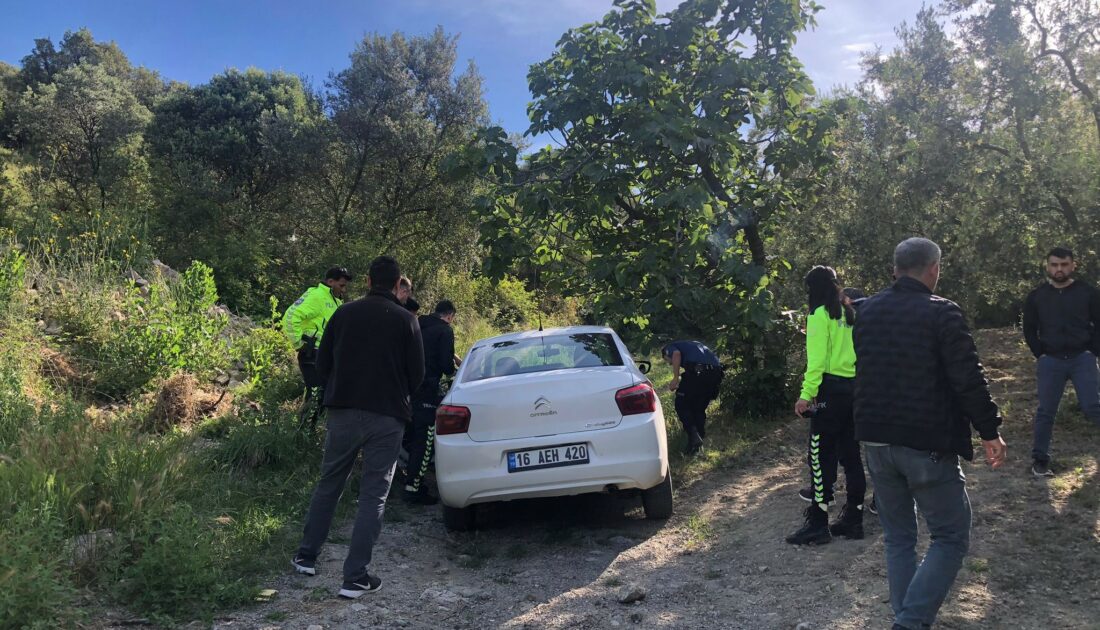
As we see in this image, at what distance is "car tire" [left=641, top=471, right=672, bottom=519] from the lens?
5594 millimetres

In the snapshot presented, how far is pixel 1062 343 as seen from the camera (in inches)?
223

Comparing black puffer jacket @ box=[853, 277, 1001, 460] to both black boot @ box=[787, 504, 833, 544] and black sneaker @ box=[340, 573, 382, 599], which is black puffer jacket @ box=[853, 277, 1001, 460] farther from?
black sneaker @ box=[340, 573, 382, 599]

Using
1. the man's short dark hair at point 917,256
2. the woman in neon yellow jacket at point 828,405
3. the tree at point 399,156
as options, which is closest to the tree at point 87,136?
the tree at point 399,156

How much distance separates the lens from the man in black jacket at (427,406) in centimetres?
641

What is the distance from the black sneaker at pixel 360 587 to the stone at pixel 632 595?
1.47m

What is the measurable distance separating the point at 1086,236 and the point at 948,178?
148 centimetres

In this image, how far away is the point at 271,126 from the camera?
17.9m

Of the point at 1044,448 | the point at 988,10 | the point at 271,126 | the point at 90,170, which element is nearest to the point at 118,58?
the point at 90,170

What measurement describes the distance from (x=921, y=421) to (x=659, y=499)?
277 cm

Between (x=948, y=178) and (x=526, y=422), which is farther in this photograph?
(x=948, y=178)

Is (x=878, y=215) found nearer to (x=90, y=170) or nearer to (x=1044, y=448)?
(x=1044, y=448)

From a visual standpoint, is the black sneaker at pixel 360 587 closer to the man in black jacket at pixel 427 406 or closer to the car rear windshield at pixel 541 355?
the car rear windshield at pixel 541 355

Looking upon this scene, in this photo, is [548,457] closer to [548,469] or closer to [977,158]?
[548,469]

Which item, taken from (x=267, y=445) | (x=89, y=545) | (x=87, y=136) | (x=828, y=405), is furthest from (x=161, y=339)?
(x=87, y=136)
